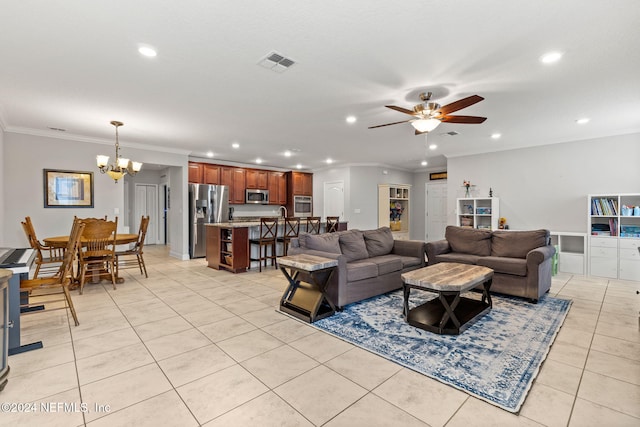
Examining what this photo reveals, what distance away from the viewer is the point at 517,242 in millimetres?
4266

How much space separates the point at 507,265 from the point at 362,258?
1.86m

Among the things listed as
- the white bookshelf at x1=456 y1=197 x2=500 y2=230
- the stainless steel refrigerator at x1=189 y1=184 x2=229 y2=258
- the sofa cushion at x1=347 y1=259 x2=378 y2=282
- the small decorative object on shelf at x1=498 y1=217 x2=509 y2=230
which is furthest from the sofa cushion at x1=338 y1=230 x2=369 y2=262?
the stainless steel refrigerator at x1=189 y1=184 x2=229 y2=258

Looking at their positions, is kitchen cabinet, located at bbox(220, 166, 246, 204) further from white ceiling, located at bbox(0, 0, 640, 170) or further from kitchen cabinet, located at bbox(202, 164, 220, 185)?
white ceiling, located at bbox(0, 0, 640, 170)

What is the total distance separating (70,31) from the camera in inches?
88.2

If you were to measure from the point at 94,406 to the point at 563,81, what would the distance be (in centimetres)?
478

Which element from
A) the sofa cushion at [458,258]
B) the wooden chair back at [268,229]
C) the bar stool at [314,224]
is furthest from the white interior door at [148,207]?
the sofa cushion at [458,258]

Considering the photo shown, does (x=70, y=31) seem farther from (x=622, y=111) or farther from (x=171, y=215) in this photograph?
(x=622, y=111)

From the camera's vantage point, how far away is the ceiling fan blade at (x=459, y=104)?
9.28 feet

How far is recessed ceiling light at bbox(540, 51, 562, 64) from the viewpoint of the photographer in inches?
98.9

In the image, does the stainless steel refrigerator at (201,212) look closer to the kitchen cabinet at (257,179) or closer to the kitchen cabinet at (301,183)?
the kitchen cabinet at (257,179)

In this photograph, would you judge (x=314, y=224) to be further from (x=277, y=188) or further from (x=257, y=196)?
(x=277, y=188)

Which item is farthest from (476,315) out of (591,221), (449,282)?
(591,221)

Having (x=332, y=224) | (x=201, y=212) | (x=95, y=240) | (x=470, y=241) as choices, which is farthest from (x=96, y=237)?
(x=470, y=241)

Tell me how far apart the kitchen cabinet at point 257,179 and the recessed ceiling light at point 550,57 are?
703cm
